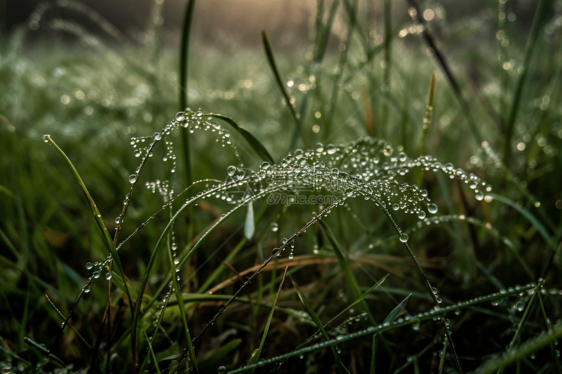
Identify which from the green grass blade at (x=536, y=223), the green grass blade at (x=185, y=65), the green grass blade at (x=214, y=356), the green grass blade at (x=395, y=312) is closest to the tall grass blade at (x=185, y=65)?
the green grass blade at (x=185, y=65)

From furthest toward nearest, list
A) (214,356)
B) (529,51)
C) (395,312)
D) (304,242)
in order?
(304,242), (529,51), (214,356), (395,312)

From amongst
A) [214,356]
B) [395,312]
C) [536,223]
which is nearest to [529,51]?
[536,223]

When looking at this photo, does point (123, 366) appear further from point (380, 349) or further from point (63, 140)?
point (63, 140)

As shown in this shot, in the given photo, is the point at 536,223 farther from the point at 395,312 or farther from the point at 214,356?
the point at 214,356

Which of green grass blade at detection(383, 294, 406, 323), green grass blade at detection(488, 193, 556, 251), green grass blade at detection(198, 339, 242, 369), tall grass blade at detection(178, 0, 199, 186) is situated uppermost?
tall grass blade at detection(178, 0, 199, 186)

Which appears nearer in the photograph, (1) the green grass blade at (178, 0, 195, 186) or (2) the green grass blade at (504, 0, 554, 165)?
(1) the green grass blade at (178, 0, 195, 186)

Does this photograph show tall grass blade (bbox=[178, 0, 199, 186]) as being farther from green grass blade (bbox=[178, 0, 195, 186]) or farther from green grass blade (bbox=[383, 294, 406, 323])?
green grass blade (bbox=[383, 294, 406, 323])

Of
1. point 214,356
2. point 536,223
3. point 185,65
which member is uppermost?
point 185,65

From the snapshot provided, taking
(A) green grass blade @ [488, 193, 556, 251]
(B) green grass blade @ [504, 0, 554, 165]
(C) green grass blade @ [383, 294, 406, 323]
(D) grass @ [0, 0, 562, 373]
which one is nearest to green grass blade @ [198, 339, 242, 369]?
(D) grass @ [0, 0, 562, 373]
